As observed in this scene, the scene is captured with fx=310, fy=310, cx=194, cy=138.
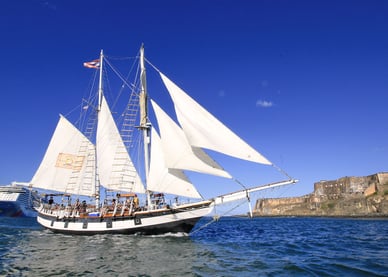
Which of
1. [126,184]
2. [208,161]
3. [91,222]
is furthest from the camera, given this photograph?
[126,184]

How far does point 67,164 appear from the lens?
40031mm

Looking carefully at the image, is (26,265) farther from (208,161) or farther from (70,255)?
(208,161)

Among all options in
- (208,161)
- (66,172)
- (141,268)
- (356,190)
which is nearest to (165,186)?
(208,161)

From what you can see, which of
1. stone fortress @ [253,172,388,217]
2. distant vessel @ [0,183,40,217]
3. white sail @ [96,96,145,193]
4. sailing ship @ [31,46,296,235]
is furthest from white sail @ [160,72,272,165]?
stone fortress @ [253,172,388,217]

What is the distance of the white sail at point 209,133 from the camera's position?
71.7ft

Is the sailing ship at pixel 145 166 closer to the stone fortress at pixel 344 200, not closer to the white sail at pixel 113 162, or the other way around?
the white sail at pixel 113 162

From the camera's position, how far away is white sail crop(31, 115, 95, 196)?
3966cm

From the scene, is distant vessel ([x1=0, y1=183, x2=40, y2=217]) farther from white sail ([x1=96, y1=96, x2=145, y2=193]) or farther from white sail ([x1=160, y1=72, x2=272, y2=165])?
white sail ([x1=160, y1=72, x2=272, y2=165])

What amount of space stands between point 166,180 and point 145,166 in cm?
346

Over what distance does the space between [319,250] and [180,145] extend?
12.6 meters

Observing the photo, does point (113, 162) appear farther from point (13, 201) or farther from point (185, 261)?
point (13, 201)

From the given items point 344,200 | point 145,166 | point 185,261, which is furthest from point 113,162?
point 344,200

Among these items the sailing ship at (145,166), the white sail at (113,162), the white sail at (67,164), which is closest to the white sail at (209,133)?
the sailing ship at (145,166)

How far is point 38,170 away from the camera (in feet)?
131
